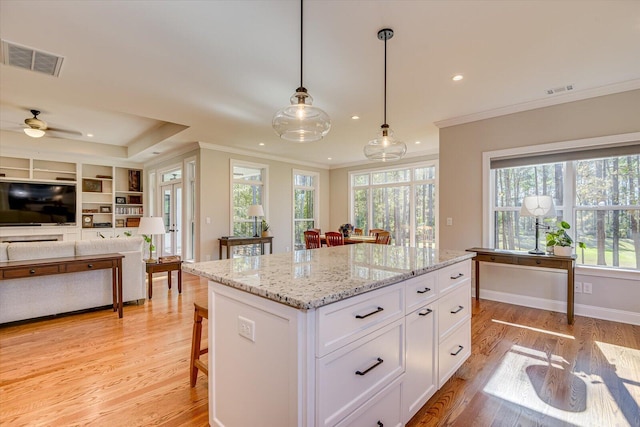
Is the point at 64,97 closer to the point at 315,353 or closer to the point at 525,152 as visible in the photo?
the point at 315,353

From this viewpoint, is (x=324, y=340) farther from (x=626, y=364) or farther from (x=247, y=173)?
(x=247, y=173)

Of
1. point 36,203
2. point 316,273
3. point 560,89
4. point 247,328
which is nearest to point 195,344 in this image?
point 247,328

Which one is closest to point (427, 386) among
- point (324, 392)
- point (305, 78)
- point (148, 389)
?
point (324, 392)

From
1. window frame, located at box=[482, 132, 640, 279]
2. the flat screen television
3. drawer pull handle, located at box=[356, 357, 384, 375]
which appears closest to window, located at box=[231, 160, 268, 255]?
the flat screen television

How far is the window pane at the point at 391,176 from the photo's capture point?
7.01m

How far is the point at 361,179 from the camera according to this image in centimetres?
790

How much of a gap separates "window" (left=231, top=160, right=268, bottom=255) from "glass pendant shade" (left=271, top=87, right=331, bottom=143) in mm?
4256

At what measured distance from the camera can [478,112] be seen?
4.11 meters

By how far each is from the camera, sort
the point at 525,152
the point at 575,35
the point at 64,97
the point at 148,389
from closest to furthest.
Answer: the point at 148,389
the point at 575,35
the point at 64,97
the point at 525,152

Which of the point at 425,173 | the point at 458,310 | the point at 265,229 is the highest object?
the point at 425,173

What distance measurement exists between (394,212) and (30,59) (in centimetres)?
645

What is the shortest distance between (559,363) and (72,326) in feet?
15.3

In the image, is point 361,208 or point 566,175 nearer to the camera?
point 566,175

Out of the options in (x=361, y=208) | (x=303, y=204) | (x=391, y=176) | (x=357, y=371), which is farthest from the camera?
(x=303, y=204)
